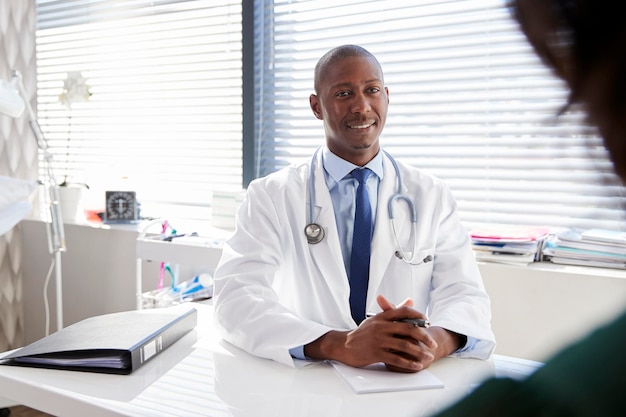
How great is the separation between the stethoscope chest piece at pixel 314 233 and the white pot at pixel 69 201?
6.20 feet

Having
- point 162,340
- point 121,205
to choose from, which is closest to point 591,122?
point 162,340

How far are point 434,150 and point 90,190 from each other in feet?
6.23

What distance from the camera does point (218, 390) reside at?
1.16m

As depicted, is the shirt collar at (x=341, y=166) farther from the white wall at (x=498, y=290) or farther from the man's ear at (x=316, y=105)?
the white wall at (x=498, y=290)

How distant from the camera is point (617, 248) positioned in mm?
2023

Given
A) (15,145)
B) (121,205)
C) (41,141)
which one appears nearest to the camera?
(41,141)

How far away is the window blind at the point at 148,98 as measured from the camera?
3.01 m

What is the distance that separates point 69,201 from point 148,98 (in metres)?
0.67

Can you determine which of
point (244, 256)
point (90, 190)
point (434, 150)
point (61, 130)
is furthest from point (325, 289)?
point (61, 130)

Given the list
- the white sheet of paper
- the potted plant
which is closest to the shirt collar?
the white sheet of paper

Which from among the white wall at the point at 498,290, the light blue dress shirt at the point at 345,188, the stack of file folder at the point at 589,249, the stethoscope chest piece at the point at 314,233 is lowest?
the white wall at the point at 498,290

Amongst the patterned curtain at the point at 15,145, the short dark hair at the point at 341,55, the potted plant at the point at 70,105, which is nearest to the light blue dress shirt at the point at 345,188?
the short dark hair at the point at 341,55

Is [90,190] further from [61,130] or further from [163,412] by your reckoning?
[163,412]

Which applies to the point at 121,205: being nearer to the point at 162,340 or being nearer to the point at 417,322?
the point at 162,340
